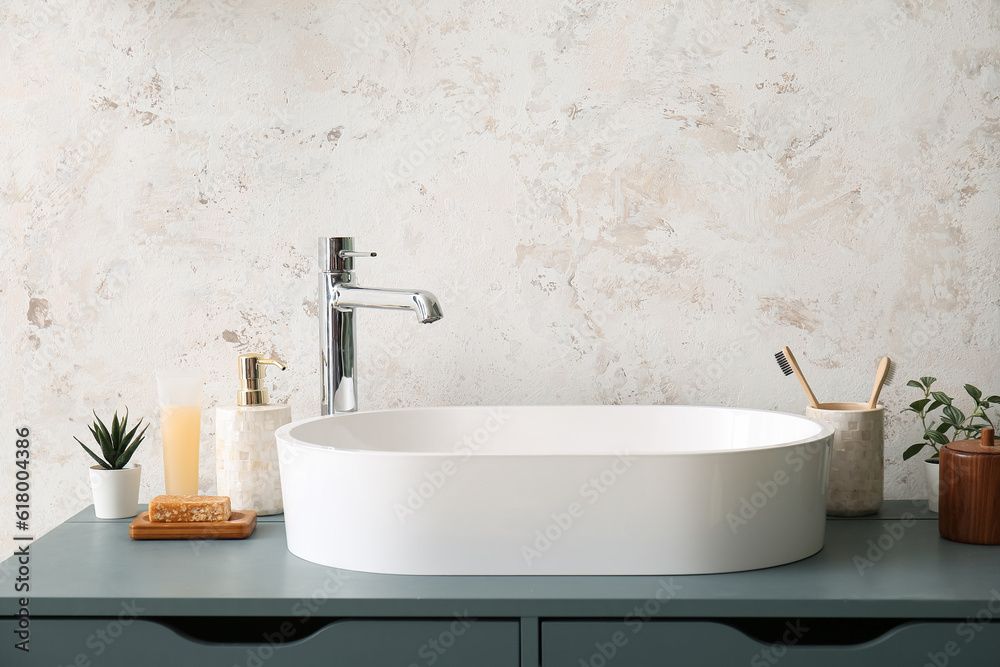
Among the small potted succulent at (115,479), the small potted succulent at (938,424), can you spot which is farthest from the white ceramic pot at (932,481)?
the small potted succulent at (115,479)

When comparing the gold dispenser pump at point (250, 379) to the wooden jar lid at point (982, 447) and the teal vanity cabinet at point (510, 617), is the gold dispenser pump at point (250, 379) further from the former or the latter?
the wooden jar lid at point (982, 447)

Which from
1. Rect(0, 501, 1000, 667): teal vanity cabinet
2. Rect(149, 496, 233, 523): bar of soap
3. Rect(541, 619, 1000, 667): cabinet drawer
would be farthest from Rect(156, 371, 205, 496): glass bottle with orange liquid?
Rect(541, 619, 1000, 667): cabinet drawer

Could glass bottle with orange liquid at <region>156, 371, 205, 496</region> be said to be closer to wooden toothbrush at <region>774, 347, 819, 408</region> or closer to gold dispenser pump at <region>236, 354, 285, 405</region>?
gold dispenser pump at <region>236, 354, 285, 405</region>

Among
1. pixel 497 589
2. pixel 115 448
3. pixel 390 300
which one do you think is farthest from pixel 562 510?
pixel 115 448

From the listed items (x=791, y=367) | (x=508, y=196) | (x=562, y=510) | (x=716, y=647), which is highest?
(x=508, y=196)

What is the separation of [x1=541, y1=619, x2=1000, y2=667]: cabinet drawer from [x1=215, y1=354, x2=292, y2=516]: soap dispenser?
17.0 inches

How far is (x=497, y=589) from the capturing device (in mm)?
712

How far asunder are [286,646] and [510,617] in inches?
7.7

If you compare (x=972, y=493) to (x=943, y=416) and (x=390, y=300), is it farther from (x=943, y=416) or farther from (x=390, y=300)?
(x=390, y=300)

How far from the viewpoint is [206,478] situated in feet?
3.75

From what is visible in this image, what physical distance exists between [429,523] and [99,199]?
710 mm

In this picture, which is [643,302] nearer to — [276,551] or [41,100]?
[276,551]

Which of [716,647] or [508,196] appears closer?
[716,647]

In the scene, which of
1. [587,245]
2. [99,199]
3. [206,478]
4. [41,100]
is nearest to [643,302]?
[587,245]
